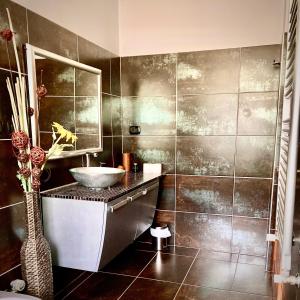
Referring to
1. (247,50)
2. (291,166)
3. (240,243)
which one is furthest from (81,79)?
(240,243)

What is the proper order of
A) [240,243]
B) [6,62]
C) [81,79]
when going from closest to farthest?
[6,62] → [81,79] → [240,243]

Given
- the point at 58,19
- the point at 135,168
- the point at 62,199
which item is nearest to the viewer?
the point at 62,199

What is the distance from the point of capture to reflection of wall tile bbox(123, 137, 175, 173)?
298 cm

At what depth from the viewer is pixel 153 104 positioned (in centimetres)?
300

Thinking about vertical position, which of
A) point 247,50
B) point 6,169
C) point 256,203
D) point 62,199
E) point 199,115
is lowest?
point 256,203

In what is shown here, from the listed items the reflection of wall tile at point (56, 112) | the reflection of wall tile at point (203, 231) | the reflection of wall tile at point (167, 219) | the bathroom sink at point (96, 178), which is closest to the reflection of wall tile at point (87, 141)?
the reflection of wall tile at point (56, 112)

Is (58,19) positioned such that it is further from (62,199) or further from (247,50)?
(247,50)

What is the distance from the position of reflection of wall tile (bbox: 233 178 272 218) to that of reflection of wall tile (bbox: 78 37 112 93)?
165 cm

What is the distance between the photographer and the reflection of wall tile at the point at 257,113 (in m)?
2.63

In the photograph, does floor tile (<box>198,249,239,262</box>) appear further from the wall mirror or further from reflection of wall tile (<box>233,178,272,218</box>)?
the wall mirror

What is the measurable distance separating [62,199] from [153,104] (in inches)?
58.8

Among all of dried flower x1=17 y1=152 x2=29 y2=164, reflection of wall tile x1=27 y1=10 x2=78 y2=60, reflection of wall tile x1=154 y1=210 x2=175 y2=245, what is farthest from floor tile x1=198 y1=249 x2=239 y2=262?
reflection of wall tile x1=27 y1=10 x2=78 y2=60

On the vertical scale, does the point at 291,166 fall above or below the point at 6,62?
below

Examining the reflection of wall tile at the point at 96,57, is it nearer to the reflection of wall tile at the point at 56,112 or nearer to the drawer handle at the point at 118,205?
the reflection of wall tile at the point at 56,112
